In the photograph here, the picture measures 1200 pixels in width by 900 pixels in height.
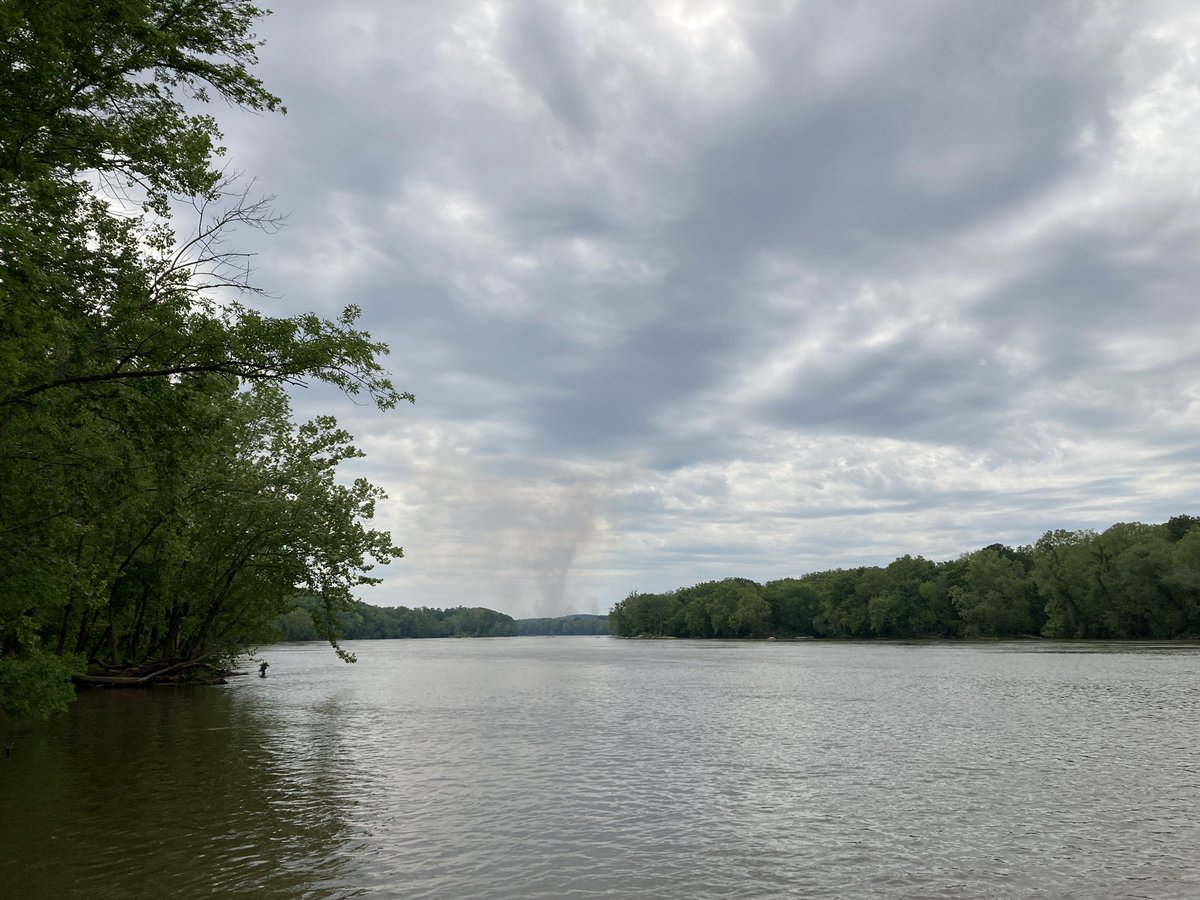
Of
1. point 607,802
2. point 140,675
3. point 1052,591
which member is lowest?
point 607,802

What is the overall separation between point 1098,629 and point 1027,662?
77.9 metres

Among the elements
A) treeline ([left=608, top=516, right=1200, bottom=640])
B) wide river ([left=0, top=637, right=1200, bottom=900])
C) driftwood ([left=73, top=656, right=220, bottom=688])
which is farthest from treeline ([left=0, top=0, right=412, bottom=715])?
treeline ([left=608, top=516, right=1200, bottom=640])

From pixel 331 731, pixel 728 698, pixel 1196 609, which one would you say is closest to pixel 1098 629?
pixel 1196 609

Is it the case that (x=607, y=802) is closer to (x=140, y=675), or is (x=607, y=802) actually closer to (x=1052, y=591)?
(x=140, y=675)

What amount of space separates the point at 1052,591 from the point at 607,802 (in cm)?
14499

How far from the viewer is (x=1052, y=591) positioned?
139375 millimetres

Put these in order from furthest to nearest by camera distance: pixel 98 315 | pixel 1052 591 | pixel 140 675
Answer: pixel 1052 591, pixel 140 675, pixel 98 315

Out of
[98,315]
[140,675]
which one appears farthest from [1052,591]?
[98,315]

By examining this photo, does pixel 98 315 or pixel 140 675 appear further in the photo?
pixel 140 675

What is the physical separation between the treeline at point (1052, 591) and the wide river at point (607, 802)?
104m

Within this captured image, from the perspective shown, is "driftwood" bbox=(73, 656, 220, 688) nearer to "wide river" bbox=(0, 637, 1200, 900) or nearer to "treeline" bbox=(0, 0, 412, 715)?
"wide river" bbox=(0, 637, 1200, 900)

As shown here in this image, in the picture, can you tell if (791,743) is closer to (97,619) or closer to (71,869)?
(71,869)

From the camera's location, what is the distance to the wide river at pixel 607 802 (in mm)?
14219

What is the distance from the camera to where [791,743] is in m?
30.1
